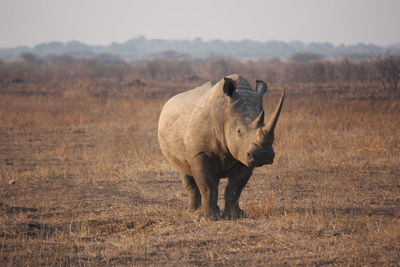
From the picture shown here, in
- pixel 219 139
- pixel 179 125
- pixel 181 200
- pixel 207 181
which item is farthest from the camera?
pixel 181 200

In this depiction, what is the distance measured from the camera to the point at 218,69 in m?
47.4

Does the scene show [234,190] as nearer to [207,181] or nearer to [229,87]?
[207,181]

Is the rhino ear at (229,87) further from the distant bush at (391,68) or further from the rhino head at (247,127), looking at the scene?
the distant bush at (391,68)

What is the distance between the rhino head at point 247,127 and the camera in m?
5.78

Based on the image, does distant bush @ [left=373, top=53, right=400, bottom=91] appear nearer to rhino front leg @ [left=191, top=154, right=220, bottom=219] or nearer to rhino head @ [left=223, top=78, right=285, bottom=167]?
rhino head @ [left=223, top=78, right=285, bottom=167]

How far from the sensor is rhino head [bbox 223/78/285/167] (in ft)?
19.0

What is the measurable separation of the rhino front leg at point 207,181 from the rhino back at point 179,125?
0.39 m

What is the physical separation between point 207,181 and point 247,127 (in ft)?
3.08

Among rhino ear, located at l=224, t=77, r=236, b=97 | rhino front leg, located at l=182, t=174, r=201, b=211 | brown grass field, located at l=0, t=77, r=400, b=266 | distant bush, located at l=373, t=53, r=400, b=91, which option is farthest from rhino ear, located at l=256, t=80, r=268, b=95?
distant bush, located at l=373, t=53, r=400, b=91

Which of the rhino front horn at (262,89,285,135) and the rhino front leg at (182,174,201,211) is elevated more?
the rhino front horn at (262,89,285,135)

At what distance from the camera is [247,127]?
240 inches

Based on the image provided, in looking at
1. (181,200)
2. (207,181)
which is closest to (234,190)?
(207,181)

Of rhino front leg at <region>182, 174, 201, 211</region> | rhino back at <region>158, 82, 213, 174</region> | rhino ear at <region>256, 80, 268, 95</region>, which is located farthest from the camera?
rhino front leg at <region>182, 174, 201, 211</region>

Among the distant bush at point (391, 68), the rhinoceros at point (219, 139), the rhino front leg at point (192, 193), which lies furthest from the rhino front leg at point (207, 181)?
the distant bush at point (391, 68)
